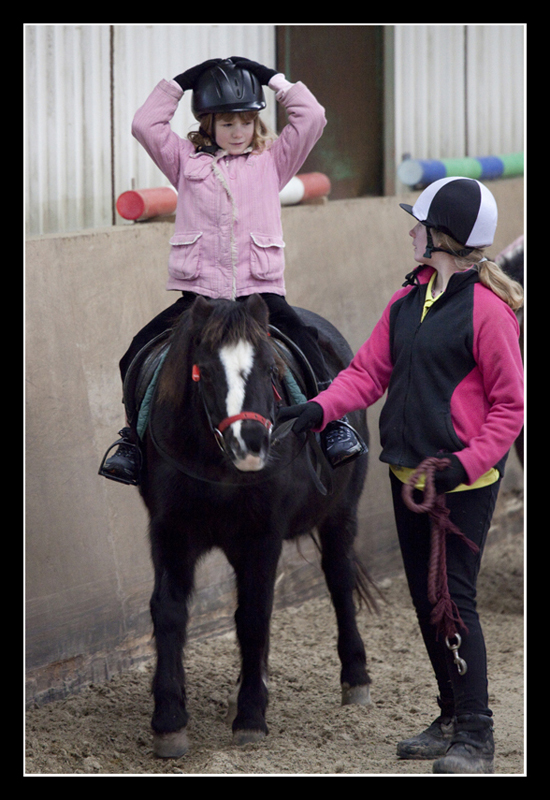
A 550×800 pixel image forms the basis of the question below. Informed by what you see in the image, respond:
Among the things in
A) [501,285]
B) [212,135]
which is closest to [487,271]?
[501,285]

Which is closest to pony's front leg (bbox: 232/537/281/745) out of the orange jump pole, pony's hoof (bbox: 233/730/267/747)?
pony's hoof (bbox: 233/730/267/747)

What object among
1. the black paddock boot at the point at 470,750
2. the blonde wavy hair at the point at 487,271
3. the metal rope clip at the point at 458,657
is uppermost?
the blonde wavy hair at the point at 487,271

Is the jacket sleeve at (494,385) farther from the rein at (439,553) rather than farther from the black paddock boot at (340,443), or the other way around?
the black paddock boot at (340,443)

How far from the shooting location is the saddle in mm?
3156

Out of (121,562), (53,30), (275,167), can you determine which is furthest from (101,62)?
(121,562)

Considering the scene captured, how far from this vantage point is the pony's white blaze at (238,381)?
2.56m

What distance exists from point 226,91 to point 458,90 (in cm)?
366

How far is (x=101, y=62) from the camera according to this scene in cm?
436

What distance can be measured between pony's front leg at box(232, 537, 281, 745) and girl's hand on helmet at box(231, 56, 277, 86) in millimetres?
1571

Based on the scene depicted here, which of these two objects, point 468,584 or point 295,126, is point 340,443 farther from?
point 295,126

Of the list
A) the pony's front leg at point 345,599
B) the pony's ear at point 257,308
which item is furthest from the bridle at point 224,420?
the pony's front leg at point 345,599

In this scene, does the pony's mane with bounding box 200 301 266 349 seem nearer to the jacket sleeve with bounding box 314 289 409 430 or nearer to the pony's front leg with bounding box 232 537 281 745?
the jacket sleeve with bounding box 314 289 409 430

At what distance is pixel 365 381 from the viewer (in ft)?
9.41

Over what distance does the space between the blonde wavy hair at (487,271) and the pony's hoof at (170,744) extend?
1723 millimetres
